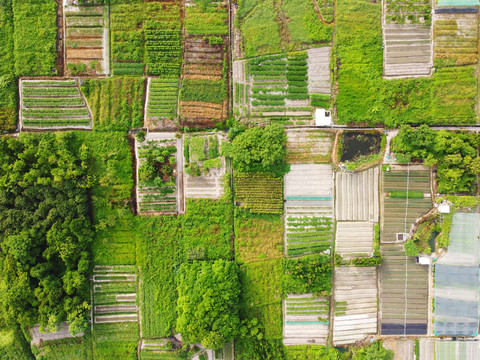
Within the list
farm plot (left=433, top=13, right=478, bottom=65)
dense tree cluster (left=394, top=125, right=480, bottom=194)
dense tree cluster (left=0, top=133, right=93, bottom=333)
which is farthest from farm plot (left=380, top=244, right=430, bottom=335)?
dense tree cluster (left=0, top=133, right=93, bottom=333)

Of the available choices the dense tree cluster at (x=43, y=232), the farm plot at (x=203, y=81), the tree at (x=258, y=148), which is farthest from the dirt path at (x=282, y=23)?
the dense tree cluster at (x=43, y=232)

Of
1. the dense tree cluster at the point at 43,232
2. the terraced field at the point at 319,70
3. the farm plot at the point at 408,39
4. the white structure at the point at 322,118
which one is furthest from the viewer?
the terraced field at the point at 319,70

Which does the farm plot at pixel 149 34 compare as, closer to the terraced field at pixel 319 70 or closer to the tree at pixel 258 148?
the tree at pixel 258 148

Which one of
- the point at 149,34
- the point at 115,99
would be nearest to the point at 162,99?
the point at 115,99

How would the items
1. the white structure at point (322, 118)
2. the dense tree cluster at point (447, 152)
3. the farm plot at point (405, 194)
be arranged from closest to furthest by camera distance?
1. the dense tree cluster at point (447, 152)
2. the white structure at point (322, 118)
3. the farm plot at point (405, 194)

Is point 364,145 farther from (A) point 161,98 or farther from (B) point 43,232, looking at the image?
(B) point 43,232

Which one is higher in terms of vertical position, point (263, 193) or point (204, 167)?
point (204, 167)

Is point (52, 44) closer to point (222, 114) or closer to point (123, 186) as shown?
point (123, 186)
